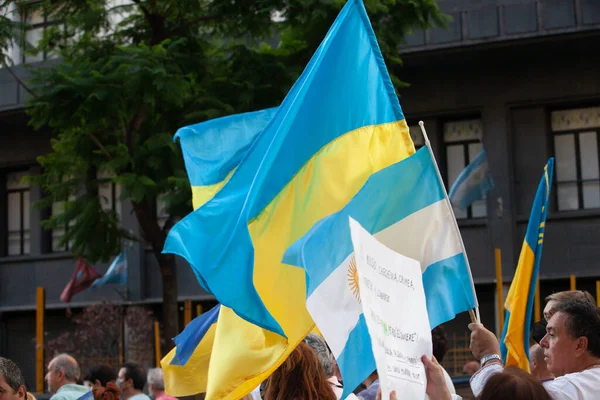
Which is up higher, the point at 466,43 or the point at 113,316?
the point at 466,43

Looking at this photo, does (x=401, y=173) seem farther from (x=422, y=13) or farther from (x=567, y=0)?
(x=567, y=0)

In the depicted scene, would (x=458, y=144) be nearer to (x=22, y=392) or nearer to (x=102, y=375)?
(x=102, y=375)

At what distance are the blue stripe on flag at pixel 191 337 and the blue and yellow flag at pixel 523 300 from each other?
2.00 m

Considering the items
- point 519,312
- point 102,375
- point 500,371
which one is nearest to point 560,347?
point 500,371

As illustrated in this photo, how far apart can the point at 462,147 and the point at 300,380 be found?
17.2 metres

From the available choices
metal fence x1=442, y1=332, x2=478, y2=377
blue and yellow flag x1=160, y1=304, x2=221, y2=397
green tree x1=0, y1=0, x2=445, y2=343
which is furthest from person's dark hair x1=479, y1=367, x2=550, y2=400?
metal fence x1=442, y1=332, x2=478, y2=377

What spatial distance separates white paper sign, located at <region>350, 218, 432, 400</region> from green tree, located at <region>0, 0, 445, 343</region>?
8377 mm

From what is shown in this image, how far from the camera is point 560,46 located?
797 inches

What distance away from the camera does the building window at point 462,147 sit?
2120cm

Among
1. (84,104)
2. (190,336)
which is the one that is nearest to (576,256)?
(84,104)

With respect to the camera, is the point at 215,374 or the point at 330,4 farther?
the point at 330,4

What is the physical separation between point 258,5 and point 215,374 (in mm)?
7898

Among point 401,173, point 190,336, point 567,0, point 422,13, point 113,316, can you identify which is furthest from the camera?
point 113,316

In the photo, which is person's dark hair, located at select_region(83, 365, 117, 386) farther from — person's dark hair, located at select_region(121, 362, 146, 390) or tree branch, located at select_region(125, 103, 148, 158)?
tree branch, located at select_region(125, 103, 148, 158)
